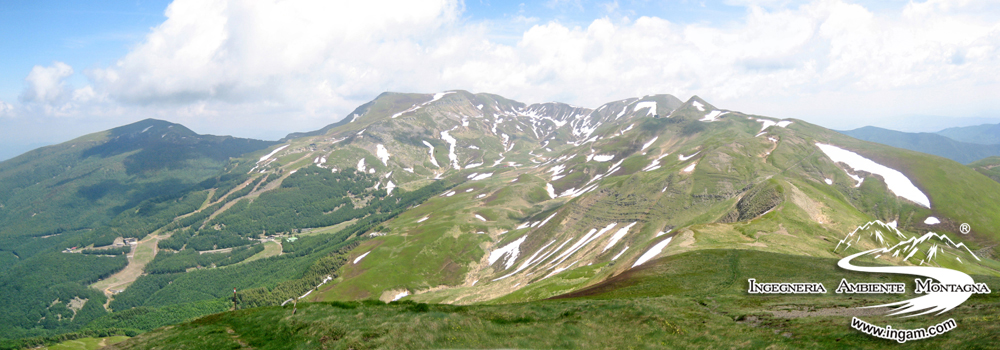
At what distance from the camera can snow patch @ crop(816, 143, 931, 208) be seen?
117250mm

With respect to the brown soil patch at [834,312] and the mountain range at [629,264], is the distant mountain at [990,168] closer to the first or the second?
the mountain range at [629,264]

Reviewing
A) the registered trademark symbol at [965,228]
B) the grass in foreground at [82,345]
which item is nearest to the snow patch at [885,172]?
the registered trademark symbol at [965,228]

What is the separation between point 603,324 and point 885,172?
163 meters

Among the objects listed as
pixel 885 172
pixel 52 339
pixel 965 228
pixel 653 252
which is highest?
pixel 885 172

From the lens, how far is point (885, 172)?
430 ft

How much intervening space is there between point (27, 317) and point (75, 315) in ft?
75.4

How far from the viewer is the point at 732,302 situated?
34656 mm

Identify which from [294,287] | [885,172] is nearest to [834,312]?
[885,172]

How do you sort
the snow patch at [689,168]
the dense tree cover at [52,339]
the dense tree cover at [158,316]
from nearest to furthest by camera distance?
1. the dense tree cover at [52,339]
2. the snow patch at [689,168]
3. the dense tree cover at [158,316]

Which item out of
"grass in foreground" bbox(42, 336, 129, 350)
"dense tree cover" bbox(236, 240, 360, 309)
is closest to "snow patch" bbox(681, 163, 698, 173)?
"dense tree cover" bbox(236, 240, 360, 309)

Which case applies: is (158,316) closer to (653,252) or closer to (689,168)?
(653,252)

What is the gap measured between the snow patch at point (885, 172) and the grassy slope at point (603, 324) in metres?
117

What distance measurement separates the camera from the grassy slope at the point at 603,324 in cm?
2189

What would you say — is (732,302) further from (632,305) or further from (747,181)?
(747,181)
